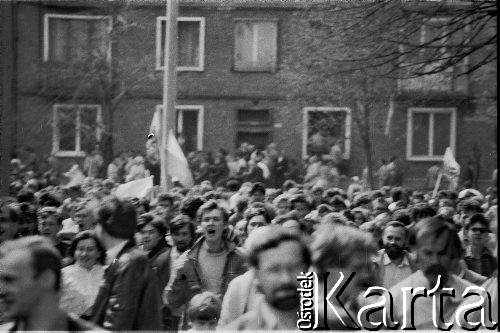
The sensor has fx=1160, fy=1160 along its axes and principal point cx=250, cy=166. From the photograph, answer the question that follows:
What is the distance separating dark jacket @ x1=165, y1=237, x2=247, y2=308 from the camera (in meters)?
7.00

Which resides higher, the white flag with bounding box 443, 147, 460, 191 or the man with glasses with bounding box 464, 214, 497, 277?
the white flag with bounding box 443, 147, 460, 191

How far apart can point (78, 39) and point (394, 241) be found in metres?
8.53

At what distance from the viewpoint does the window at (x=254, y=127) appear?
48.9 ft

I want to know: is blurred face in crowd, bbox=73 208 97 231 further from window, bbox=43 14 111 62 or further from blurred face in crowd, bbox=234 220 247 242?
window, bbox=43 14 111 62

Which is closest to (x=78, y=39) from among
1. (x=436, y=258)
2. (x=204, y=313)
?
(x=204, y=313)

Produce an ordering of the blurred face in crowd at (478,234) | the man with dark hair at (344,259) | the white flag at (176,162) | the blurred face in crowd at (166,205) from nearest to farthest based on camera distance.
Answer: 1. the man with dark hair at (344,259)
2. the blurred face in crowd at (478,234)
3. the blurred face in crowd at (166,205)
4. the white flag at (176,162)

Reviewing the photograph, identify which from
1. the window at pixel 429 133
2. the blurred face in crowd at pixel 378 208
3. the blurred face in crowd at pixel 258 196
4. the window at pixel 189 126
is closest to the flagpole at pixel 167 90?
the window at pixel 189 126

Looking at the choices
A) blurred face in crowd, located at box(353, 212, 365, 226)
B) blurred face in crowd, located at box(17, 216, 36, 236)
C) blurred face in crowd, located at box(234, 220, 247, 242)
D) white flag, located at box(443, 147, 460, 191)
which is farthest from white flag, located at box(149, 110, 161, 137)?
blurred face in crowd, located at box(234, 220, 247, 242)

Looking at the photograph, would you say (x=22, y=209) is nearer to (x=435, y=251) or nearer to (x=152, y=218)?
(x=152, y=218)

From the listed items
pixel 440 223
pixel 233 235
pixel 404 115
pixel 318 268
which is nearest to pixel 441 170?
pixel 404 115

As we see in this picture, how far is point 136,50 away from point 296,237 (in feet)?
28.5

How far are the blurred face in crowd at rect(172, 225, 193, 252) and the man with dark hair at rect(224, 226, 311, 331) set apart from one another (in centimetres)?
283

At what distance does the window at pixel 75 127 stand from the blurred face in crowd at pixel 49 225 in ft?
17.2

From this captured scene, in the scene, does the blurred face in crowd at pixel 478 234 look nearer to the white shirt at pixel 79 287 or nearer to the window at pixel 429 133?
the white shirt at pixel 79 287
